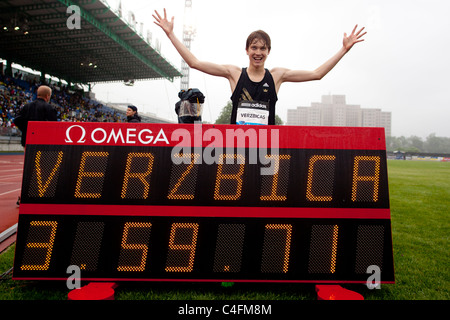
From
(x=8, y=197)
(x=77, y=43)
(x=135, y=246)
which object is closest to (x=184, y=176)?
(x=135, y=246)

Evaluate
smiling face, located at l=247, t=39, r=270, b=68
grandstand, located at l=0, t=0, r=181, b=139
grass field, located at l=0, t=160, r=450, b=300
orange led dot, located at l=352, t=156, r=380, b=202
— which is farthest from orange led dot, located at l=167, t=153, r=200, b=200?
grandstand, located at l=0, t=0, r=181, b=139

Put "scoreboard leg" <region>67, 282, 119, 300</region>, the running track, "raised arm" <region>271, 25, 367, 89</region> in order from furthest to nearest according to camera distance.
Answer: the running track < "raised arm" <region>271, 25, 367, 89</region> < "scoreboard leg" <region>67, 282, 119, 300</region>

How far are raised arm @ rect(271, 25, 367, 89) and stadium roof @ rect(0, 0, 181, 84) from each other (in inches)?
873

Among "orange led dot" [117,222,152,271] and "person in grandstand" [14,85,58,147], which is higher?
"person in grandstand" [14,85,58,147]

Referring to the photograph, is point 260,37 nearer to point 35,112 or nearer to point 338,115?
point 35,112

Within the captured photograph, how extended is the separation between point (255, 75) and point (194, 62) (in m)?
0.68

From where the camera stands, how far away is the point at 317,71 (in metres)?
2.96

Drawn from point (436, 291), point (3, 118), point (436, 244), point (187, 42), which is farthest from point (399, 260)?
point (187, 42)

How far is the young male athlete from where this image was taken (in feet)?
9.14

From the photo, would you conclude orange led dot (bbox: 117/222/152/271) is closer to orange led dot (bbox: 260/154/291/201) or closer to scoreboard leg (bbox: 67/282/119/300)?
scoreboard leg (bbox: 67/282/119/300)

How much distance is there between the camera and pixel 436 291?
2809 millimetres

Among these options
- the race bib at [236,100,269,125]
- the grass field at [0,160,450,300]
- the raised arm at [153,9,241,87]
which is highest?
the raised arm at [153,9,241,87]

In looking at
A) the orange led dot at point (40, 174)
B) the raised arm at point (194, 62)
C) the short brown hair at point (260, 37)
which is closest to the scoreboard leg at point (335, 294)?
the raised arm at point (194, 62)
